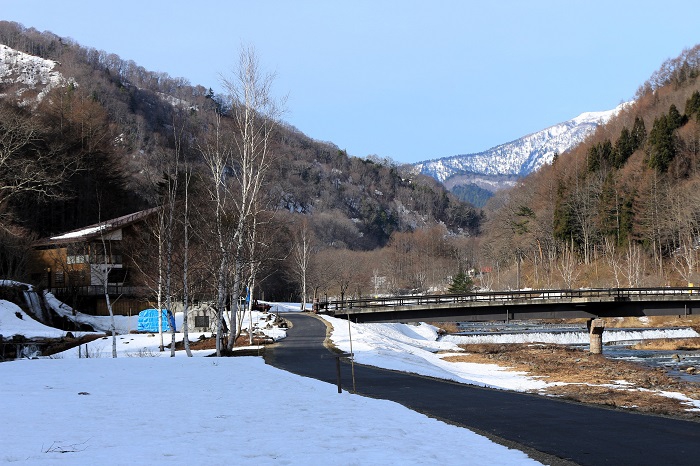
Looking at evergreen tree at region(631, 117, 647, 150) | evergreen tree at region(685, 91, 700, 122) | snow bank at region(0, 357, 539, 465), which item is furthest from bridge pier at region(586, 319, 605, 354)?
evergreen tree at region(631, 117, 647, 150)

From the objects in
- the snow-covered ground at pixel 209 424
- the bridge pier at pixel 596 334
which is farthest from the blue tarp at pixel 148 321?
the bridge pier at pixel 596 334

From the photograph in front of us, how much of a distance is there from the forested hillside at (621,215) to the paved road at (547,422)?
5614 centimetres

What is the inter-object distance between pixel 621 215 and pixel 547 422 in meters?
88.8

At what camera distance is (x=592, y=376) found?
112ft

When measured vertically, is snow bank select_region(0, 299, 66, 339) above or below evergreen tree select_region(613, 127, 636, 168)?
Result: below

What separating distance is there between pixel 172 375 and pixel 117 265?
42.5 metres

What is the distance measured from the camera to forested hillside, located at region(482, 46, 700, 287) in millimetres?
84562

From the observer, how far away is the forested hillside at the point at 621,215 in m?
84.6

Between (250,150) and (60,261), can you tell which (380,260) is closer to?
(60,261)

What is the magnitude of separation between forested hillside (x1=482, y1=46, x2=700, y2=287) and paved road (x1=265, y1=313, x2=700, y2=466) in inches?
2210

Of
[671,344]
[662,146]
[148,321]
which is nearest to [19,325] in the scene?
[148,321]

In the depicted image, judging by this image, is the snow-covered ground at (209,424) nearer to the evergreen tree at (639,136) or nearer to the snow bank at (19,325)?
the snow bank at (19,325)

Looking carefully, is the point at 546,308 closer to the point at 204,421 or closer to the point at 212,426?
the point at 204,421

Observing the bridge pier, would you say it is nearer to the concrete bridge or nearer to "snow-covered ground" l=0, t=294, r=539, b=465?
the concrete bridge
